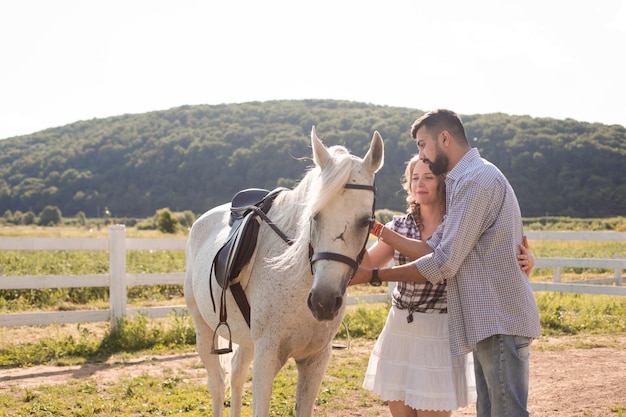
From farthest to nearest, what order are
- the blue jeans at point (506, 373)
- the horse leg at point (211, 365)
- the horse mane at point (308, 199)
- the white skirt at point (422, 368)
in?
the horse leg at point (211, 365) → the white skirt at point (422, 368) → the horse mane at point (308, 199) → the blue jeans at point (506, 373)

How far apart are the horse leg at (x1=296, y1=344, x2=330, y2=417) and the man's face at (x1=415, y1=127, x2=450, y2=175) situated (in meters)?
1.29

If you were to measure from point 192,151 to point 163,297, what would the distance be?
74773 mm

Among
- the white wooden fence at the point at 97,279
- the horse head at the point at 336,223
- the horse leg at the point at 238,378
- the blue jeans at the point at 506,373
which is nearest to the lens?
the blue jeans at the point at 506,373

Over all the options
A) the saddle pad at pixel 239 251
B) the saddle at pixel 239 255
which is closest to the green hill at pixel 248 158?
the saddle at pixel 239 255

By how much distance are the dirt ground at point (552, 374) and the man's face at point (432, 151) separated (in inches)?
112

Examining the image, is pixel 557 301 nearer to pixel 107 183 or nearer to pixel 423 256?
pixel 423 256

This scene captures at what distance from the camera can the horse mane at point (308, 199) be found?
2588 millimetres

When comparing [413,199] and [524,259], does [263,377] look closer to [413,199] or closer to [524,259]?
[413,199]

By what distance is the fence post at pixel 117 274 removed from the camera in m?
7.53

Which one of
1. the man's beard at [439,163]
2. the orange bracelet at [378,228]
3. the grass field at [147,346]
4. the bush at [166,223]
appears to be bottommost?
the bush at [166,223]

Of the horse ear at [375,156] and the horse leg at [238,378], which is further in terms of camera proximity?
the horse leg at [238,378]

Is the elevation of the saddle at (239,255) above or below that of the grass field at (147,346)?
above

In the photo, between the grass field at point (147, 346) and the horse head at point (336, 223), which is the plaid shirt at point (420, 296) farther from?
the grass field at point (147, 346)

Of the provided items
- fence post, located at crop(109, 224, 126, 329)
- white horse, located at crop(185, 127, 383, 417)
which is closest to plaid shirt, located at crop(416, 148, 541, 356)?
white horse, located at crop(185, 127, 383, 417)
